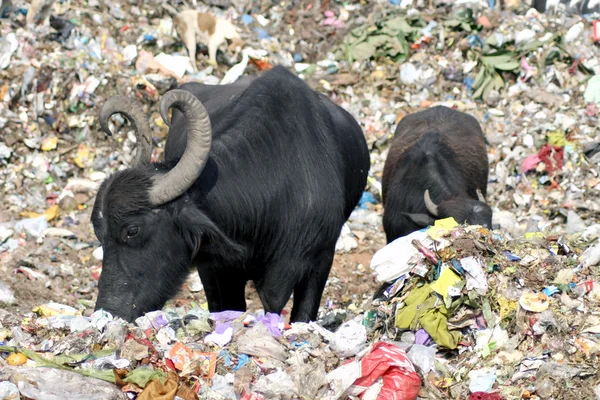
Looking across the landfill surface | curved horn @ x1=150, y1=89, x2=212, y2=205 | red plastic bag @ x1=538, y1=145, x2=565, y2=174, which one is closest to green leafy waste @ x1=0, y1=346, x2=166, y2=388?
the landfill surface

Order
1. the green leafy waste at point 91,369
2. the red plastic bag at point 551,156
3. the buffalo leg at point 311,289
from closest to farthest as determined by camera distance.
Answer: the green leafy waste at point 91,369, the buffalo leg at point 311,289, the red plastic bag at point 551,156

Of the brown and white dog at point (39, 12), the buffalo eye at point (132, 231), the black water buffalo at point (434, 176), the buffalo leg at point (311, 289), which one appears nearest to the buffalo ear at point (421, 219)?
the black water buffalo at point (434, 176)

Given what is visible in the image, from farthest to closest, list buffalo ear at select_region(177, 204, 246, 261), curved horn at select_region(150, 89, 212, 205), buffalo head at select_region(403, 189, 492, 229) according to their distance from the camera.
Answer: buffalo head at select_region(403, 189, 492, 229) → buffalo ear at select_region(177, 204, 246, 261) → curved horn at select_region(150, 89, 212, 205)

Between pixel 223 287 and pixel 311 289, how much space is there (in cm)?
63

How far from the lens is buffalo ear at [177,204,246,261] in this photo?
499 cm

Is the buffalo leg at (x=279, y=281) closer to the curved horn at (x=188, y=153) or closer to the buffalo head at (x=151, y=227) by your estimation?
the buffalo head at (x=151, y=227)

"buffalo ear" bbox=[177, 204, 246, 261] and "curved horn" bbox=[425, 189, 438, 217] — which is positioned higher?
"buffalo ear" bbox=[177, 204, 246, 261]

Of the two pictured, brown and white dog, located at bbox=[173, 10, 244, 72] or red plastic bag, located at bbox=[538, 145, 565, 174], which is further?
brown and white dog, located at bbox=[173, 10, 244, 72]

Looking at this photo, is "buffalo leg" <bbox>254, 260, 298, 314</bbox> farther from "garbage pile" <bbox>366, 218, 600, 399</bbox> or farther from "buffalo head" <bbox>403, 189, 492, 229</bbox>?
"buffalo head" <bbox>403, 189, 492, 229</bbox>

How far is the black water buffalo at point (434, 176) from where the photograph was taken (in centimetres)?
748

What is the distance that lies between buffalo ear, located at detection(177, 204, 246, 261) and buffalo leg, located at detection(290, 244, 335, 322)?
2.44ft

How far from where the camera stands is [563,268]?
526 cm

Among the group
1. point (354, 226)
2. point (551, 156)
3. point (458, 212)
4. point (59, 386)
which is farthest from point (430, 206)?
point (59, 386)

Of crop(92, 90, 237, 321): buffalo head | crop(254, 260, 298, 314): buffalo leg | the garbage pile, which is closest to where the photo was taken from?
the garbage pile
